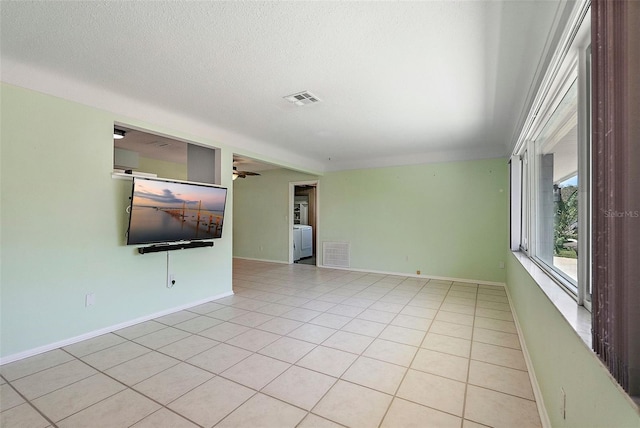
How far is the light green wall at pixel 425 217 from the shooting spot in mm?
5082

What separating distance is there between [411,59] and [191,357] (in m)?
3.11

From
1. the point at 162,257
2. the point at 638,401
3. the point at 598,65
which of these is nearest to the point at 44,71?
the point at 162,257

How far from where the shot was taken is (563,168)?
Answer: 2.08m

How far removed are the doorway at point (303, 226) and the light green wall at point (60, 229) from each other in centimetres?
411

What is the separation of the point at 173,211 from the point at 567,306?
369 cm

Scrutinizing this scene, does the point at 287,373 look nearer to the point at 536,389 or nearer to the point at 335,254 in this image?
the point at 536,389

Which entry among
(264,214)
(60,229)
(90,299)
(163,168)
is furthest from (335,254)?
(60,229)

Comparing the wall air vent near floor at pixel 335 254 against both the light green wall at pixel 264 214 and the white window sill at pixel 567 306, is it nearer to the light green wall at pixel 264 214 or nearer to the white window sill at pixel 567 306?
the light green wall at pixel 264 214

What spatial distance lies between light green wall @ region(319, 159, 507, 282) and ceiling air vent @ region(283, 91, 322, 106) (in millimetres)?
3312

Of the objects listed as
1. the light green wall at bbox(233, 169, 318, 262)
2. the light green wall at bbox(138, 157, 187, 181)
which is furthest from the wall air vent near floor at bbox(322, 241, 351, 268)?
the light green wall at bbox(138, 157, 187, 181)

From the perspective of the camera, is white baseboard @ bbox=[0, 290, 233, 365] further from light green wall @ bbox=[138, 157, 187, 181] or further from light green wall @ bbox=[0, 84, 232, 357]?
light green wall @ bbox=[138, 157, 187, 181]

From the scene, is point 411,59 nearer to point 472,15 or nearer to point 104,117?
point 472,15

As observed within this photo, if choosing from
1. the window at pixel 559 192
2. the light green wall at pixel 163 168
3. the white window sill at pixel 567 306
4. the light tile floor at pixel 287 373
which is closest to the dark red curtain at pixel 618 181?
the white window sill at pixel 567 306

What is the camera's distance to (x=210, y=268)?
13.8 feet
